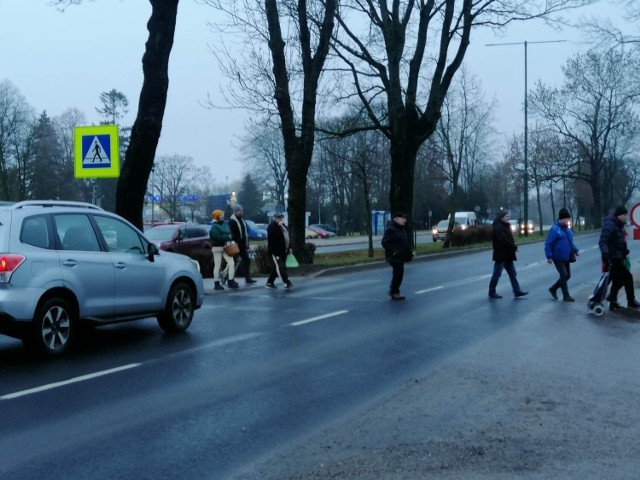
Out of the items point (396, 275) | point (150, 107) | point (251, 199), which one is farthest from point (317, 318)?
point (251, 199)

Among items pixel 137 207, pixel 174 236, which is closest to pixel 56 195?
pixel 174 236

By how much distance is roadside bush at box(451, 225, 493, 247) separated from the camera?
42.6 meters

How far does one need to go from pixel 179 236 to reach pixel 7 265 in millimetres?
19017

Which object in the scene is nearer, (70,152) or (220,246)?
(220,246)

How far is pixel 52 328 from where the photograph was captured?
379 inches

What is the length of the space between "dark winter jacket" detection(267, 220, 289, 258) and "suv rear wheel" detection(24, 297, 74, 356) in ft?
29.9

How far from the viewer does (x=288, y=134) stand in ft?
81.9

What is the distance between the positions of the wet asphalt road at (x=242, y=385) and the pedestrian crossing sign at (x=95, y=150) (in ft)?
12.1

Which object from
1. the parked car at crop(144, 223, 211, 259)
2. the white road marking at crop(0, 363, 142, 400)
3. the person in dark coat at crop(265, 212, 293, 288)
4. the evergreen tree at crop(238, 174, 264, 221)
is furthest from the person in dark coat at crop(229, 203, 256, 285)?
the evergreen tree at crop(238, 174, 264, 221)

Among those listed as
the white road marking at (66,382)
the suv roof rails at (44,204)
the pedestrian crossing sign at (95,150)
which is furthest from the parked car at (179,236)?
the white road marking at (66,382)

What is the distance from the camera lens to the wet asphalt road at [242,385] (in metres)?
5.88

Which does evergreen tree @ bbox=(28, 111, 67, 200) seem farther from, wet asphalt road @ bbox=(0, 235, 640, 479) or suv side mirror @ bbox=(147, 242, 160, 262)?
suv side mirror @ bbox=(147, 242, 160, 262)

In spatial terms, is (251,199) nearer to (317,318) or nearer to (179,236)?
(179,236)

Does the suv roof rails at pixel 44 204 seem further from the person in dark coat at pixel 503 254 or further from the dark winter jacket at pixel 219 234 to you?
the person in dark coat at pixel 503 254
